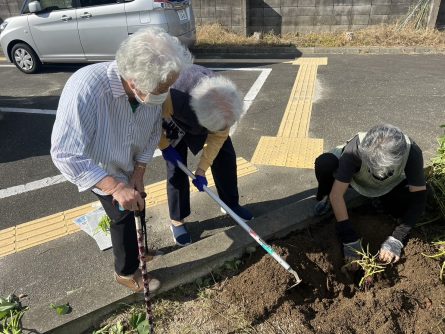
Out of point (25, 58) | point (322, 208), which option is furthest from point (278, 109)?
point (25, 58)

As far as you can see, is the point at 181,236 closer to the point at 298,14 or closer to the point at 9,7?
the point at 298,14

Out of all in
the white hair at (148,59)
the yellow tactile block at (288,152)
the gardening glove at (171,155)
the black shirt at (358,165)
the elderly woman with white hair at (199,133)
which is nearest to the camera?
the white hair at (148,59)

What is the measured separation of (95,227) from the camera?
3.09 meters

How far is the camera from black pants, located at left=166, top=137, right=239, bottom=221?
8.93ft

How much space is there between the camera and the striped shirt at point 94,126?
1.71 m

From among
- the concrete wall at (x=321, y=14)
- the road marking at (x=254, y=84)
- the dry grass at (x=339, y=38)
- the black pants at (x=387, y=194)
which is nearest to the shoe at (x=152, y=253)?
the black pants at (x=387, y=194)

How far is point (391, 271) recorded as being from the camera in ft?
7.69

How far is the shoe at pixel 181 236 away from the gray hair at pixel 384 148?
59.5 inches

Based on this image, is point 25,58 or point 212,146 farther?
point 25,58

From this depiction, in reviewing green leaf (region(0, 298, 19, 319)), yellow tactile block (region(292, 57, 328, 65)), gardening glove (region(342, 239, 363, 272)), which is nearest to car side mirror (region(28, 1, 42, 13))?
yellow tactile block (region(292, 57, 328, 65))

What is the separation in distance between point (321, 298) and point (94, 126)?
5.39 feet

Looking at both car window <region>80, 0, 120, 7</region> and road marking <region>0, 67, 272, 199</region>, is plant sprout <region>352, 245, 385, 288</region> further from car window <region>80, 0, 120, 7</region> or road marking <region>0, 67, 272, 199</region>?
car window <region>80, 0, 120, 7</region>

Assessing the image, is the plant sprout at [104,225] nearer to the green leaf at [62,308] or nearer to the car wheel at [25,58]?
the green leaf at [62,308]

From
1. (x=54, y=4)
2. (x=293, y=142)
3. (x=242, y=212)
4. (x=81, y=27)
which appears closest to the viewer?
(x=242, y=212)
